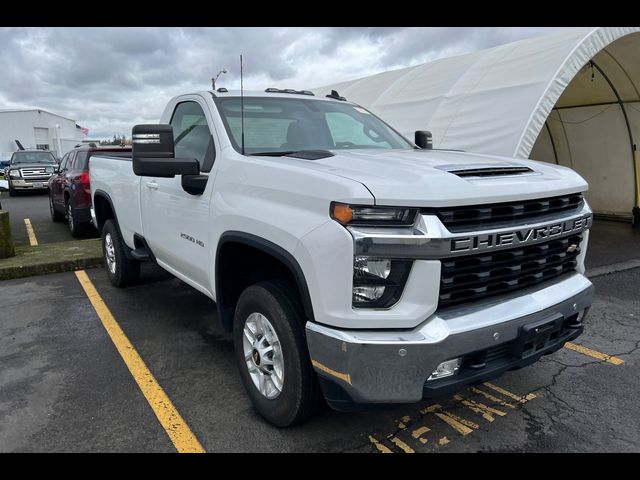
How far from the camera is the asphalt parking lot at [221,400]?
2.78 m

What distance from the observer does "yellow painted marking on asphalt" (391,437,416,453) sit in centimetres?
270

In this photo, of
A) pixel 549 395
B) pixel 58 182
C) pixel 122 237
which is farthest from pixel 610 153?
pixel 58 182

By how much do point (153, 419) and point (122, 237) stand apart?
2.84 meters

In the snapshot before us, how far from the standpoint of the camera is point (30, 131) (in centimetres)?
4800

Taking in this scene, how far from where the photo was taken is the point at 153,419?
Result: 3027mm

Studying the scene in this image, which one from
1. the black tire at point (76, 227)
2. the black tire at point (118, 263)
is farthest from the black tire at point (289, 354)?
the black tire at point (76, 227)

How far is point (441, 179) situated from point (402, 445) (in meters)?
1.54

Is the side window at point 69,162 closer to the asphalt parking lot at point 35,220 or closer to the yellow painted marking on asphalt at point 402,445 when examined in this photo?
the asphalt parking lot at point 35,220

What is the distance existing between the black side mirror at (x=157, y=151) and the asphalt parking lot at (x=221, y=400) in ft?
5.10

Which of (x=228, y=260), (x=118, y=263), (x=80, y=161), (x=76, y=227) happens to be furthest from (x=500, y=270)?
(x=80, y=161)

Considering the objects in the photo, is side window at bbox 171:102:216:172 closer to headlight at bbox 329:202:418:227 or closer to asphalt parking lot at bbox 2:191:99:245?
headlight at bbox 329:202:418:227

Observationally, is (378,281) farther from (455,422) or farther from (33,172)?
(33,172)

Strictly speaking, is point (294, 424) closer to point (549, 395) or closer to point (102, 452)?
point (102, 452)

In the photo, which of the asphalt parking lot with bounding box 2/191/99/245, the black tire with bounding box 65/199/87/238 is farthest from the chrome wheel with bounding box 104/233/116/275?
the asphalt parking lot with bounding box 2/191/99/245
